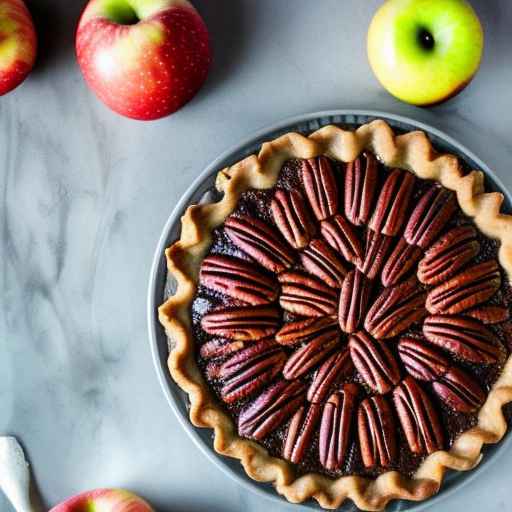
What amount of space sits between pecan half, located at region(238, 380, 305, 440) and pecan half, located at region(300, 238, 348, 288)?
0.25 meters

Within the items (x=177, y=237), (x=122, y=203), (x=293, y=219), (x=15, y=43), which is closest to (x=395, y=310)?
(x=293, y=219)

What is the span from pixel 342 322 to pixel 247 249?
0.88ft

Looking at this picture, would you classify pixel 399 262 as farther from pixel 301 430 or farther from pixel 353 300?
pixel 301 430

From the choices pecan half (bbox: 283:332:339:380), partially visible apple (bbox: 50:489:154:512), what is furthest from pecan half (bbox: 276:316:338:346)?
partially visible apple (bbox: 50:489:154:512)

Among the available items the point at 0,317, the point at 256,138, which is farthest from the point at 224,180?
the point at 0,317

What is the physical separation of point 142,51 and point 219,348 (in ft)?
2.25

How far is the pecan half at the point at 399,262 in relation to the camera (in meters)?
1.83

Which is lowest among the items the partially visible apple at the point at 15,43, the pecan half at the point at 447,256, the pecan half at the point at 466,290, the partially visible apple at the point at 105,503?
the partially visible apple at the point at 105,503

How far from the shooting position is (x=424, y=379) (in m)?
1.83

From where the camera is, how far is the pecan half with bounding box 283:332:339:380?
1.84m

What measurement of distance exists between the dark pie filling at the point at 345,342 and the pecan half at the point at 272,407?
0.7 inches

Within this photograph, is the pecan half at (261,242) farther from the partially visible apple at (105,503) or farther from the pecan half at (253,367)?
the partially visible apple at (105,503)

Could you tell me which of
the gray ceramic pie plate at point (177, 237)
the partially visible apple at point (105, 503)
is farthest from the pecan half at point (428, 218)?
the partially visible apple at point (105, 503)

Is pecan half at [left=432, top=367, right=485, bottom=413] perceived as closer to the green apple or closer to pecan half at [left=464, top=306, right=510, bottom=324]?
pecan half at [left=464, top=306, right=510, bottom=324]
